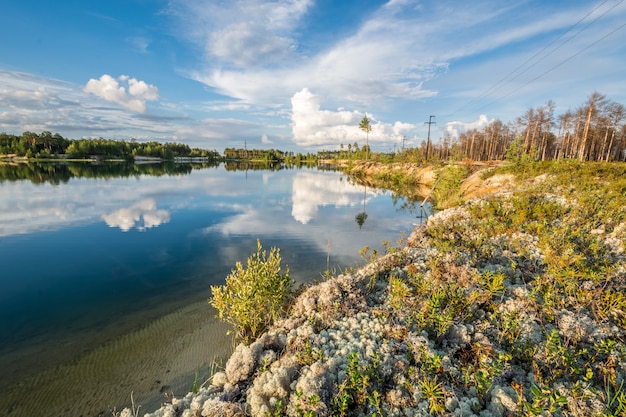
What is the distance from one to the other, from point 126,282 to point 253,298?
9.18 m

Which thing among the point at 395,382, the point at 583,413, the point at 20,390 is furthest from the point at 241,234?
the point at 583,413

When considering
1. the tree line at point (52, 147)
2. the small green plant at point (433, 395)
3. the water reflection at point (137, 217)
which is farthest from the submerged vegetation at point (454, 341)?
the tree line at point (52, 147)

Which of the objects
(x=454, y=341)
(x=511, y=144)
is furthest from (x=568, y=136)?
(x=454, y=341)

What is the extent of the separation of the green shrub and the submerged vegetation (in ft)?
2.68

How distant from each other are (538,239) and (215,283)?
47.0ft

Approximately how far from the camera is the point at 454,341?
627 cm

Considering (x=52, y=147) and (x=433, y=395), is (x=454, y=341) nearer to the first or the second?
(x=433, y=395)

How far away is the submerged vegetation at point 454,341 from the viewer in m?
4.80

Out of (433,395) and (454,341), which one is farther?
(454,341)

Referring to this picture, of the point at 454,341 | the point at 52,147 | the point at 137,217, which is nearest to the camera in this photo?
the point at 454,341

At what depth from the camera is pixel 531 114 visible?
8150 cm

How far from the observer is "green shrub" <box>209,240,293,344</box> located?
27.3 ft

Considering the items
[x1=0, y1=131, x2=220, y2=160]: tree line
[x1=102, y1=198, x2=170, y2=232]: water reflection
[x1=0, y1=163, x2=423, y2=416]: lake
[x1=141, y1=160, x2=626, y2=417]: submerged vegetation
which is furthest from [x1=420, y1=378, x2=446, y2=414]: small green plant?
[x1=0, y1=131, x2=220, y2=160]: tree line

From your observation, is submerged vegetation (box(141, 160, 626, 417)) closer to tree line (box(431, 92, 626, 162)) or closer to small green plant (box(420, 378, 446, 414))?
small green plant (box(420, 378, 446, 414))
